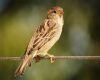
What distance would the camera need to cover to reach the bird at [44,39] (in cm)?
735

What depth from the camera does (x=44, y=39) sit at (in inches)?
311

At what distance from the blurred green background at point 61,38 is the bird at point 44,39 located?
205 centimetres

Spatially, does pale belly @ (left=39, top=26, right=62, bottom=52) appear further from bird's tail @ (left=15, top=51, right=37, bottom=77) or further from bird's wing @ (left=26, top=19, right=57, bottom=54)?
bird's tail @ (left=15, top=51, right=37, bottom=77)

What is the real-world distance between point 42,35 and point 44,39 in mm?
62

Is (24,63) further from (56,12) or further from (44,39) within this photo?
(56,12)

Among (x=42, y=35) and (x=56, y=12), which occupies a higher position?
(x=56, y=12)

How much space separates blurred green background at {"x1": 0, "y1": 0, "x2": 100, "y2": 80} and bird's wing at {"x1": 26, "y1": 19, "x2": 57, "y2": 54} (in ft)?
7.15

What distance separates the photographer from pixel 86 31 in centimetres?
1209

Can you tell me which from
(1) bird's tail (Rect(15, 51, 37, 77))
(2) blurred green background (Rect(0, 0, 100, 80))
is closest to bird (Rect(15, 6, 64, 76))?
(1) bird's tail (Rect(15, 51, 37, 77))

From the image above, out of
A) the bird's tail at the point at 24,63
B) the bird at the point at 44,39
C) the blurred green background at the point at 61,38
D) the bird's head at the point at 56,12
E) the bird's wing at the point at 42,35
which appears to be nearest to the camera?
the bird's tail at the point at 24,63

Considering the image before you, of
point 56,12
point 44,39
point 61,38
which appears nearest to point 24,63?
point 44,39

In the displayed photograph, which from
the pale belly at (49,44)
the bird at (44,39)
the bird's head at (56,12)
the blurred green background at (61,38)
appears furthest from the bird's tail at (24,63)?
the blurred green background at (61,38)

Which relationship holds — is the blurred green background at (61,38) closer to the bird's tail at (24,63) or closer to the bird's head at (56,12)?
the bird's head at (56,12)

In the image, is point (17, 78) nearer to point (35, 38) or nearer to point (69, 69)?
point (35, 38)
